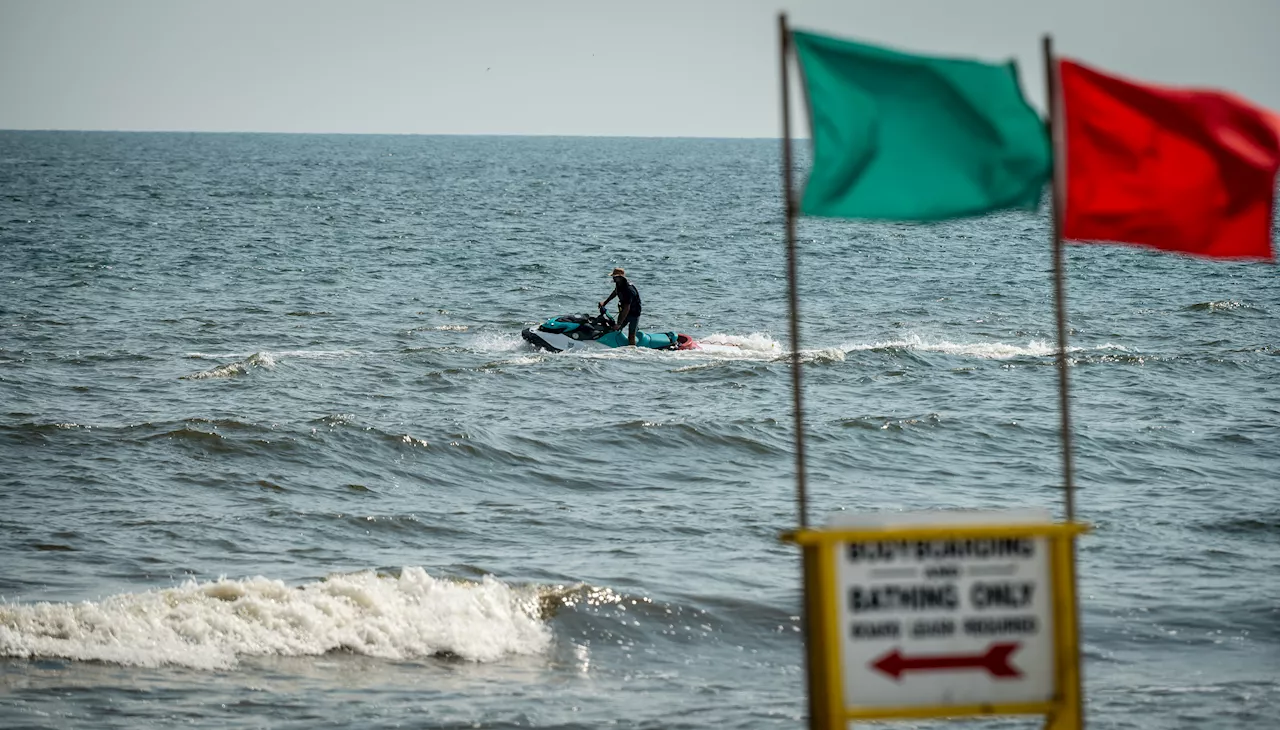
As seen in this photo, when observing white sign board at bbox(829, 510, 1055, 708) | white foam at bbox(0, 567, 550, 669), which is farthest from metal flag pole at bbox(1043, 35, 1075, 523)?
white foam at bbox(0, 567, 550, 669)

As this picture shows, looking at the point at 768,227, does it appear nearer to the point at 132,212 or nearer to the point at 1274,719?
the point at 132,212

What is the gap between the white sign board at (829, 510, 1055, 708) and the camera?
603cm

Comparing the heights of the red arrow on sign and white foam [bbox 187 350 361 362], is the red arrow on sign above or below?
below

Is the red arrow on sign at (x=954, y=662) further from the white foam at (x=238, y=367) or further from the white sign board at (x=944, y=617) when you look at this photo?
the white foam at (x=238, y=367)

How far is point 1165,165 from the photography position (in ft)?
21.8

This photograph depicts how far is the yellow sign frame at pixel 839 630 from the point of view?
235 inches

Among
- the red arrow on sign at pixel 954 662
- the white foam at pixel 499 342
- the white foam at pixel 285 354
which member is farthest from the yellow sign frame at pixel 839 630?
the white foam at pixel 499 342

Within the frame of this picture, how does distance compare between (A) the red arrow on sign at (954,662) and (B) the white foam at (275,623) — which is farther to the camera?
(B) the white foam at (275,623)

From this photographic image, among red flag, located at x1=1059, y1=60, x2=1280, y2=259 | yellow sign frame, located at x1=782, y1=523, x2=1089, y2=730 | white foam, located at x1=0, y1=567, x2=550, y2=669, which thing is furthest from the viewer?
white foam, located at x1=0, y1=567, x2=550, y2=669

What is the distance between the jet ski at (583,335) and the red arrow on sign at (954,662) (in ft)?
69.9

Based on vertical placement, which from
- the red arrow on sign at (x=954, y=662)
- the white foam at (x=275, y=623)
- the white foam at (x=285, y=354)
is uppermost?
the white foam at (x=285, y=354)

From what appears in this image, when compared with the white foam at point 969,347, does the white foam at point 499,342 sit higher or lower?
higher

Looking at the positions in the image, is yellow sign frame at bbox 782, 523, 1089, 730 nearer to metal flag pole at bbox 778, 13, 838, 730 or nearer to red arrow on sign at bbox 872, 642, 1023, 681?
metal flag pole at bbox 778, 13, 838, 730

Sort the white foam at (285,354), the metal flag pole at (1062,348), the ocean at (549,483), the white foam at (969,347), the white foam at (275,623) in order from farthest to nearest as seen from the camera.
A: 1. the white foam at (969,347)
2. the white foam at (285,354)
3. the white foam at (275,623)
4. the ocean at (549,483)
5. the metal flag pole at (1062,348)
